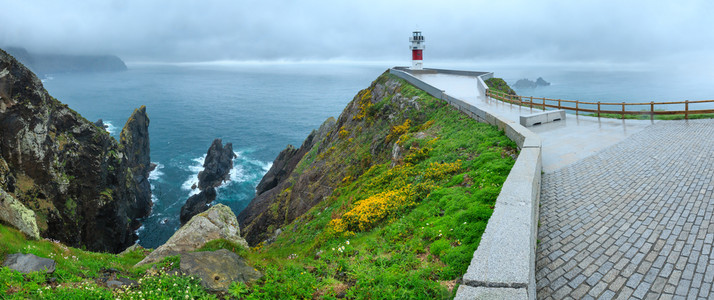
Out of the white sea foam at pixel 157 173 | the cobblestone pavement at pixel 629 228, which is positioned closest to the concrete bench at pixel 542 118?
the cobblestone pavement at pixel 629 228

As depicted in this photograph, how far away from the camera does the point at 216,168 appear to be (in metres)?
60.3

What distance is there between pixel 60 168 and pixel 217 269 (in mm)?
31181

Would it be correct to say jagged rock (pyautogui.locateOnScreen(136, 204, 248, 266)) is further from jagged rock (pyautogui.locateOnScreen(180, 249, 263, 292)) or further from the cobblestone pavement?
the cobblestone pavement

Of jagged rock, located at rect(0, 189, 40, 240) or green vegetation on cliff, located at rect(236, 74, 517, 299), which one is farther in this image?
jagged rock, located at rect(0, 189, 40, 240)

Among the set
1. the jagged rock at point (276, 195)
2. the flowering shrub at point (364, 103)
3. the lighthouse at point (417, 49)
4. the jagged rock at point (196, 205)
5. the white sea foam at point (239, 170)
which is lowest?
the jagged rock at point (196, 205)

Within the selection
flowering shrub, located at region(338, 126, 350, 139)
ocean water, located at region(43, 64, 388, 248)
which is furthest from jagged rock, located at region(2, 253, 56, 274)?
ocean water, located at region(43, 64, 388, 248)

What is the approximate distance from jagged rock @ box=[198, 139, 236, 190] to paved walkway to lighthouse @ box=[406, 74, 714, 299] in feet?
176

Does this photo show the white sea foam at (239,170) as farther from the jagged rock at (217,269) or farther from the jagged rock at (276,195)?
the jagged rock at (217,269)

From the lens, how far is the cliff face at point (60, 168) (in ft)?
80.1

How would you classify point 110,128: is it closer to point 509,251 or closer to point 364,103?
point 364,103

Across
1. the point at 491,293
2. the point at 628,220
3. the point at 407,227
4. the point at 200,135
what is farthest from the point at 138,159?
the point at 628,220

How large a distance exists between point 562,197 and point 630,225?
2098 mm

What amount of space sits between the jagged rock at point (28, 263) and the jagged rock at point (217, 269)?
238 centimetres

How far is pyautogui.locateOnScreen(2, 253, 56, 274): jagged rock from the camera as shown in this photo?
21.6 feet
